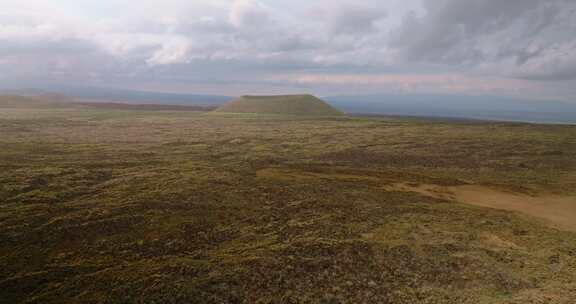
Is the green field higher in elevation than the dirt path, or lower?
lower

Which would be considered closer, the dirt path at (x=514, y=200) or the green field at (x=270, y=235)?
the green field at (x=270, y=235)

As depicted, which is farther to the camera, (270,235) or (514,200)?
(514,200)

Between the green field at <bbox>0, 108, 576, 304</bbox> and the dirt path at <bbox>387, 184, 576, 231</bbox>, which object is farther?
the dirt path at <bbox>387, 184, 576, 231</bbox>

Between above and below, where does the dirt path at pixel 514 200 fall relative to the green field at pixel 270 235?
above

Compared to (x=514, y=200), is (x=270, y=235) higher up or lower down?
lower down
